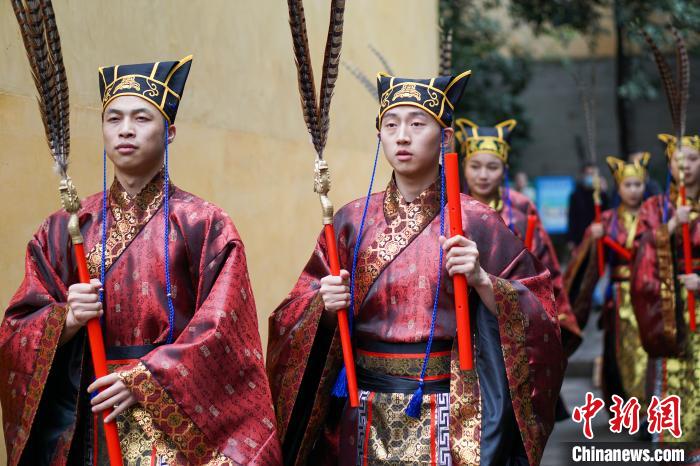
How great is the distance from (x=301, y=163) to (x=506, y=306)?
4314 millimetres

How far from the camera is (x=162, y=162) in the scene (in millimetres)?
4395

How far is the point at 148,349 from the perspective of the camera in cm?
411

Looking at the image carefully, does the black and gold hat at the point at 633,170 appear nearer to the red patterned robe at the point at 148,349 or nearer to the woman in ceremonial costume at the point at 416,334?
the woman in ceremonial costume at the point at 416,334

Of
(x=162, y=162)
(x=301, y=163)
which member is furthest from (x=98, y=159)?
(x=301, y=163)

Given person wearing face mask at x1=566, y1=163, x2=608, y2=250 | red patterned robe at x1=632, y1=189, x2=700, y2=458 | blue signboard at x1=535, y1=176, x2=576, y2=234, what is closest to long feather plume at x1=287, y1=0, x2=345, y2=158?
red patterned robe at x1=632, y1=189, x2=700, y2=458

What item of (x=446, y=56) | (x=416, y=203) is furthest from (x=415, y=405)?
(x=446, y=56)

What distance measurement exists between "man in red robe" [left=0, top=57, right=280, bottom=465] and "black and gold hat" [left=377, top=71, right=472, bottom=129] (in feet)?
2.73

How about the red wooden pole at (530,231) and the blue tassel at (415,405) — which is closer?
the blue tassel at (415,405)

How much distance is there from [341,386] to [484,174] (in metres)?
3.27

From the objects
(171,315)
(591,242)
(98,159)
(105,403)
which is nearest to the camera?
(105,403)

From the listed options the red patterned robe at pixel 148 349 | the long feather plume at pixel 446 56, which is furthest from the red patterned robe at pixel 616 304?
the red patterned robe at pixel 148 349

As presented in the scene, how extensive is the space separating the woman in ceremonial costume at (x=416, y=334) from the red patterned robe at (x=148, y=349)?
0.37 metres

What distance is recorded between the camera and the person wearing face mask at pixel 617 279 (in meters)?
9.03

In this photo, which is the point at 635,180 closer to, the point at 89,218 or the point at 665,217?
the point at 665,217
